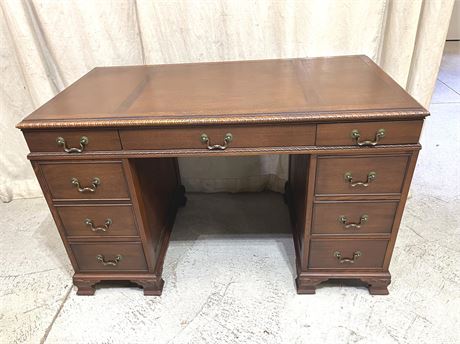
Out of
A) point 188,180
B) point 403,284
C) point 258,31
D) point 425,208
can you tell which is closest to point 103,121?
point 258,31

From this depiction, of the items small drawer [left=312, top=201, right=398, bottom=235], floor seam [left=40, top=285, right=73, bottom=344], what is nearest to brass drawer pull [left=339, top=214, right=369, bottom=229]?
small drawer [left=312, top=201, right=398, bottom=235]

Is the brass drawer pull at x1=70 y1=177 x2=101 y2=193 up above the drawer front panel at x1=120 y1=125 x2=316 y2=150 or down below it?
below

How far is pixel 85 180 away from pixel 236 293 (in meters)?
0.72

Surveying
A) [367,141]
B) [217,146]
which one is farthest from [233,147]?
[367,141]

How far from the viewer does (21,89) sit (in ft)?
5.89

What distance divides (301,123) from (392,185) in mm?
377

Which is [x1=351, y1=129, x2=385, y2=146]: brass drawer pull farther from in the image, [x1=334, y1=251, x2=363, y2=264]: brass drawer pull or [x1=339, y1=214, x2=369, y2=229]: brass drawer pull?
[x1=334, y1=251, x2=363, y2=264]: brass drawer pull

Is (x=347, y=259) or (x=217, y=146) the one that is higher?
(x=217, y=146)

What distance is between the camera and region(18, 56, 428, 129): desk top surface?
1052 mm

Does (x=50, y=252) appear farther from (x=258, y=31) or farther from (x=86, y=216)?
(x=258, y=31)

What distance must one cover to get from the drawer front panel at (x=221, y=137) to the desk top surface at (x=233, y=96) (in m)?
0.04

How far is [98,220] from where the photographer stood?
129 centimetres

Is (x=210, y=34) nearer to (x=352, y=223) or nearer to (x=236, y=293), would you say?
(x=352, y=223)

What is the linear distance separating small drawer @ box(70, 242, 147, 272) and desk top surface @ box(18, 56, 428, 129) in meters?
0.50
